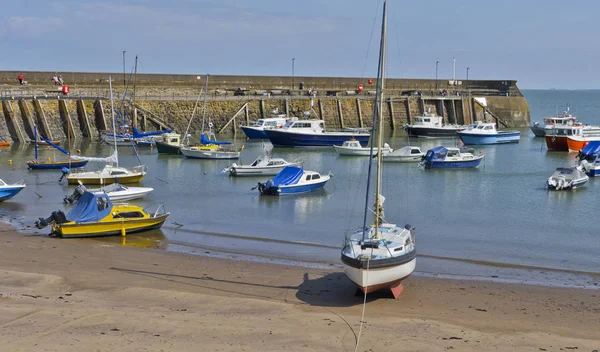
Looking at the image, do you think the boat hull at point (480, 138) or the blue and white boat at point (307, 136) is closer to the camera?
the blue and white boat at point (307, 136)

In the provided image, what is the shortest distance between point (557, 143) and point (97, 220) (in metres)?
45.8

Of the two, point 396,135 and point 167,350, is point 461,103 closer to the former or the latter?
point 396,135

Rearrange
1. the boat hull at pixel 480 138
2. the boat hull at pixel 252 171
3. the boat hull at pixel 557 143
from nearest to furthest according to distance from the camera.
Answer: the boat hull at pixel 252 171, the boat hull at pixel 557 143, the boat hull at pixel 480 138

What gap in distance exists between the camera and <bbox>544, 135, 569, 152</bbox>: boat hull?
6153cm

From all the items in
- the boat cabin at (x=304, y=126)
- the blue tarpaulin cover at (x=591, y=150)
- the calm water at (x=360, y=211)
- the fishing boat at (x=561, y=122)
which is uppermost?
the fishing boat at (x=561, y=122)

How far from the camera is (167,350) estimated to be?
47.1 ft

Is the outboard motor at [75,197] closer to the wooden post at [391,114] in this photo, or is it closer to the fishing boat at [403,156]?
the fishing boat at [403,156]

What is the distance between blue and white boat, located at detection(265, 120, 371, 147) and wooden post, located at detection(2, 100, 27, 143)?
20.2 meters

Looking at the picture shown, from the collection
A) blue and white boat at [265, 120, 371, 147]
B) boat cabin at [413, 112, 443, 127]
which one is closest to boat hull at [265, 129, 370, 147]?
blue and white boat at [265, 120, 371, 147]

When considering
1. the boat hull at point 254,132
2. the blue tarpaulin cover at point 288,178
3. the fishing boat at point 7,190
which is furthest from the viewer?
the boat hull at point 254,132

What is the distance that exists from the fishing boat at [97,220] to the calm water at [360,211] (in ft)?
2.39

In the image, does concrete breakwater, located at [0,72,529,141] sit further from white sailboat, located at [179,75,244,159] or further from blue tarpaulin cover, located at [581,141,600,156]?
blue tarpaulin cover, located at [581,141,600,156]

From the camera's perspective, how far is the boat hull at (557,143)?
61531 mm

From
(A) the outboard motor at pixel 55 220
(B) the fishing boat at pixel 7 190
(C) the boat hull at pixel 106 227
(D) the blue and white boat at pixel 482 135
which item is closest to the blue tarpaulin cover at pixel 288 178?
(C) the boat hull at pixel 106 227
